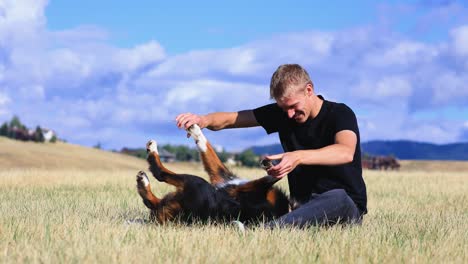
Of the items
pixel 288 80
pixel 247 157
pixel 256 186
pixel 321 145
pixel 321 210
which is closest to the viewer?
pixel 288 80

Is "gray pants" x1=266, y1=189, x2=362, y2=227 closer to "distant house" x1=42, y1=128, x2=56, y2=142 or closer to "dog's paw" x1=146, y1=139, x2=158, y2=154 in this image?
"dog's paw" x1=146, y1=139, x2=158, y2=154

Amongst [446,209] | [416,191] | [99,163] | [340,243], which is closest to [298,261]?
[340,243]

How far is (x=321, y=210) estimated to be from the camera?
277 inches

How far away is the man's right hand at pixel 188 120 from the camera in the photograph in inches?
300

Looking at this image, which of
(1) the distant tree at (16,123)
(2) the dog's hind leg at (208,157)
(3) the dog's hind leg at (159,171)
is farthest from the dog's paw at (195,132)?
(1) the distant tree at (16,123)

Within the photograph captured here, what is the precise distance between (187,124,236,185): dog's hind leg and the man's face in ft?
4.02

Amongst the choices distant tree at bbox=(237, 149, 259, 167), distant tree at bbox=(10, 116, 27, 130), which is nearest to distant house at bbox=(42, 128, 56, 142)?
distant tree at bbox=(10, 116, 27, 130)

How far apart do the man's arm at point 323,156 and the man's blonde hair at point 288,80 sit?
1.95 ft

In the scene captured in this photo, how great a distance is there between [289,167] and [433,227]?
2414 mm

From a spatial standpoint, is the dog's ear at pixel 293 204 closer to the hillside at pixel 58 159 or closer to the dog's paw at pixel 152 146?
the dog's paw at pixel 152 146

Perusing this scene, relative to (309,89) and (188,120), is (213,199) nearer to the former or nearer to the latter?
(188,120)

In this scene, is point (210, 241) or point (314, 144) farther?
point (314, 144)

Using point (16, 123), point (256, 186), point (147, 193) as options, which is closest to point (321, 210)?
point (256, 186)

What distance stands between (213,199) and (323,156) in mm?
1319
